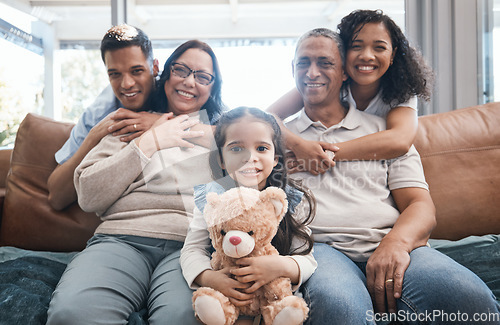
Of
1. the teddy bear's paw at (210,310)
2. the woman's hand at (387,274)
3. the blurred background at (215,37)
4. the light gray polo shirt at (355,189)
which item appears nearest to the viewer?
the teddy bear's paw at (210,310)

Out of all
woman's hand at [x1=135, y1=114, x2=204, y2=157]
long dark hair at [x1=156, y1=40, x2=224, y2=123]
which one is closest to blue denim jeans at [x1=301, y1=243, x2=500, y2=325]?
woman's hand at [x1=135, y1=114, x2=204, y2=157]

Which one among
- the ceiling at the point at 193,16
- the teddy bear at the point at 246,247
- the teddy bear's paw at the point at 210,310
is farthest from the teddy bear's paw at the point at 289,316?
the ceiling at the point at 193,16

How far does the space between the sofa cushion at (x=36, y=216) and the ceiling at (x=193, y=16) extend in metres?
1.04

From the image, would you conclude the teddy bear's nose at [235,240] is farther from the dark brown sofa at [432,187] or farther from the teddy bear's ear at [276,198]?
the dark brown sofa at [432,187]

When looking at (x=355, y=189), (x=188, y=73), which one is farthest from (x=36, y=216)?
(x=355, y=189)

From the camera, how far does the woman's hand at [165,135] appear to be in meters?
1.12

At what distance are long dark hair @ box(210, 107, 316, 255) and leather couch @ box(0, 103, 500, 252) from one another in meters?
0.55

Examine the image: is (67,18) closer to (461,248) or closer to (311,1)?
(311,1)

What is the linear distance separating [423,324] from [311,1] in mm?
1879

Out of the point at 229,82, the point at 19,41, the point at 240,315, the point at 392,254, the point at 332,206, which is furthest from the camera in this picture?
the point at 19,41

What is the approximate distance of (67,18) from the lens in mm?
2252

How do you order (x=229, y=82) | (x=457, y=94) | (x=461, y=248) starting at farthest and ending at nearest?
(x=457, y=94) < (x=229, y=82) < (x=461, y=248)

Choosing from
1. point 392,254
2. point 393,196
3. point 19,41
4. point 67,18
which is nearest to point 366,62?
point 393,196

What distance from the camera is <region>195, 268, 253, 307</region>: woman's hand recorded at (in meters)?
0.80
